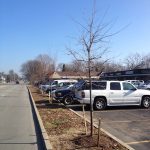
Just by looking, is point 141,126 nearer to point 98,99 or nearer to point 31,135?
point 31,135

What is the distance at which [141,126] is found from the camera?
12.9m

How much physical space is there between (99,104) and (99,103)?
6 cm

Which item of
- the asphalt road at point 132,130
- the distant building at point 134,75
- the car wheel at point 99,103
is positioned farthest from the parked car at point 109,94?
the distant building at point 134,75

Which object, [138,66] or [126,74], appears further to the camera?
[138,66]

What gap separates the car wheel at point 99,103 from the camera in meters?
19.5

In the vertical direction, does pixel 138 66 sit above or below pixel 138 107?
above

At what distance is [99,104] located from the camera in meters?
19.6

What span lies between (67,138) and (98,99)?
32.8 ft

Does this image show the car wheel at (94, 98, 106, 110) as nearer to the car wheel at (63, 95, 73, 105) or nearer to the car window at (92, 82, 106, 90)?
the car window at (92, 82, 106, 90)

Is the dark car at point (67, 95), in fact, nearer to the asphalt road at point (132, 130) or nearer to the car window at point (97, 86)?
the car window at point (97, 86)

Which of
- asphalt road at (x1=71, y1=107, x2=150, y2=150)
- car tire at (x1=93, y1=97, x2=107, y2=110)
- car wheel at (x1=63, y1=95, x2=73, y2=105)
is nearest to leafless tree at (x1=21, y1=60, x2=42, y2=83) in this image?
car wheel at (x1=63, y1=95, x2=73, y2=105)

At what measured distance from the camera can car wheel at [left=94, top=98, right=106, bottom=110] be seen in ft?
63.9

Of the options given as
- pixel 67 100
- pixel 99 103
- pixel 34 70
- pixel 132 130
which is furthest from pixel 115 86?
pixel 34 70

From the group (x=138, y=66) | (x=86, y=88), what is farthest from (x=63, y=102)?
(x=138, y=66)
